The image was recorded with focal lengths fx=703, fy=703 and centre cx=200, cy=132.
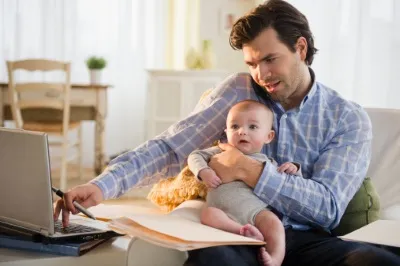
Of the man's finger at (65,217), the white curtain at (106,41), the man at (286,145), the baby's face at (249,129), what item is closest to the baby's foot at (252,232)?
the man at (286,145)

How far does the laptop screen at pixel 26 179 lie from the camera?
140cm

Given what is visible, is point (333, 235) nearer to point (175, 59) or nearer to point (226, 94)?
point (226, 94)

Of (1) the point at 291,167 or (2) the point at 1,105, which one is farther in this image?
(2) the point at 1,105

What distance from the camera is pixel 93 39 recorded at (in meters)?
5.65

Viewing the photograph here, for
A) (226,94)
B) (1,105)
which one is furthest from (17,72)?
(226,94)

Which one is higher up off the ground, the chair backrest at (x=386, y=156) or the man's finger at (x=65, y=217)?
the chair backrest at (x=386, y=156)

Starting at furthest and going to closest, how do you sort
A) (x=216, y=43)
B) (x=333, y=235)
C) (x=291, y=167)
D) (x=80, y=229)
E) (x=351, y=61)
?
(x=216, y=43)
(x=351, y=61)
(x=333, y=235)
(x=291, y=167)
(x=80, y=229)

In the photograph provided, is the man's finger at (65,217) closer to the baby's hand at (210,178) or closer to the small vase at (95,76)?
the baby's hand at (210,178)

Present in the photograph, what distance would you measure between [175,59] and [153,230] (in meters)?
4.37

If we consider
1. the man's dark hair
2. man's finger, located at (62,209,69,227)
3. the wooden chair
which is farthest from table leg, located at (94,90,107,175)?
man's finger, located at (62,209,69,227)

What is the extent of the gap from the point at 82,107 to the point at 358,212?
126 inches

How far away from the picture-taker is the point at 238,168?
5.56ft

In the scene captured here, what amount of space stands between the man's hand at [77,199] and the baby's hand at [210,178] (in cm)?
25

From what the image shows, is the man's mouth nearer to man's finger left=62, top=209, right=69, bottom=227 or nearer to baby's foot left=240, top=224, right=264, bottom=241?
baby's foot left=240, top=224, right=264, bottom=241
